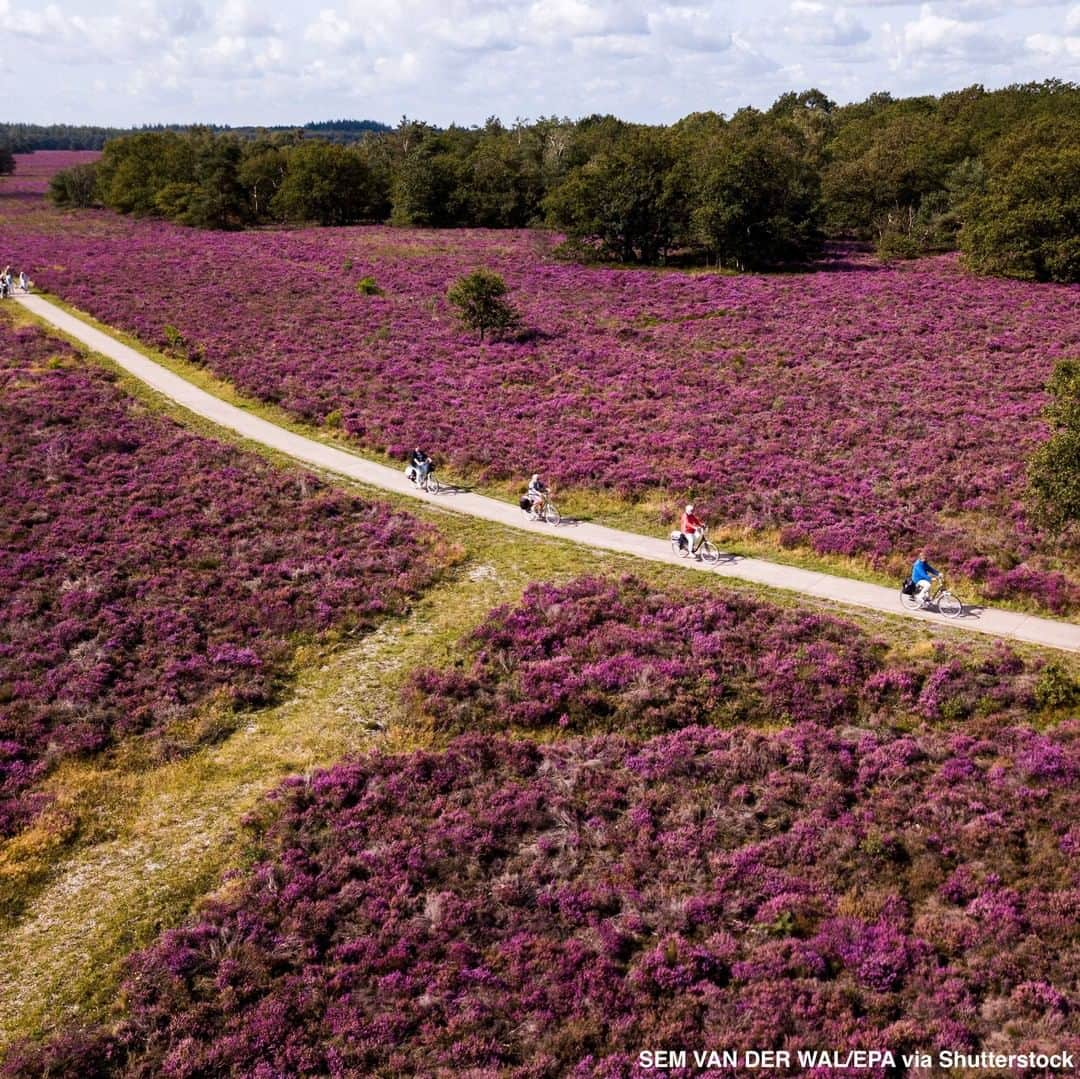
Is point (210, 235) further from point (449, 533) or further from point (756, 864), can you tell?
point (756, 864)

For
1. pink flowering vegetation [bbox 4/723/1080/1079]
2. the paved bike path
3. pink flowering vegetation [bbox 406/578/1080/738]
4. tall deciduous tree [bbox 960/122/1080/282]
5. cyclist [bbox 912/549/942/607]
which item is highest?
tall deciduous tree [bbox 960/122/1080/282]

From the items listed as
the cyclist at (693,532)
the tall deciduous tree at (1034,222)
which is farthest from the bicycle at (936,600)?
the tall deciduous tree at (1034,222)

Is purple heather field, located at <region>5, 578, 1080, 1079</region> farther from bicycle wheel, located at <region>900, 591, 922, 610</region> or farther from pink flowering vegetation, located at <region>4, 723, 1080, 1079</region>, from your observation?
bicycle wheel, located at <region>900, 591, 922, 610</region>

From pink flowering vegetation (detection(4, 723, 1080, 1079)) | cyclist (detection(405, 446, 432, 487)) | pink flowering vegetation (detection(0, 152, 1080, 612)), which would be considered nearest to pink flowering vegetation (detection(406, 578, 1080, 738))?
pink flowering vegetation (detection(4, 723, 1080, 1079))

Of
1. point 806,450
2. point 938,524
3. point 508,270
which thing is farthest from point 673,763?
point 508,270

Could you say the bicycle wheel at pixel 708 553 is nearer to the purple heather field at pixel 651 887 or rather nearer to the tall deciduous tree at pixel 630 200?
the purple heather field at pixel 651 887

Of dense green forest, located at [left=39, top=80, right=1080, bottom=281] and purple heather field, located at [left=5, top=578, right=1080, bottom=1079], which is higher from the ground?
dense green forest, located at [left=39, top=80, right=1080, bottom=281]
